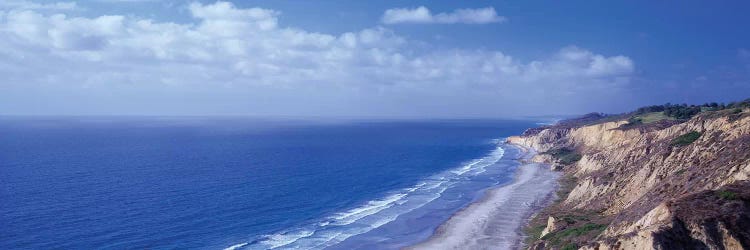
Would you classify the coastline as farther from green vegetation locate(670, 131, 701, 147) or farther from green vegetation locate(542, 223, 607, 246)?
green vegetation locate(670, 131, 701, 147)

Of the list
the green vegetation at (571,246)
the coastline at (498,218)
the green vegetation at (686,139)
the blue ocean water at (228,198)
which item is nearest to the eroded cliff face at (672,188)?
the green vegetation at (686,139)

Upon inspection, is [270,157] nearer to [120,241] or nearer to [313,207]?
[313,207]

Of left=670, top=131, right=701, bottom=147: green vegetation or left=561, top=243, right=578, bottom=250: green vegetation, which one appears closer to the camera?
left=561, top=243, right=578, bottom=250: green vegetation

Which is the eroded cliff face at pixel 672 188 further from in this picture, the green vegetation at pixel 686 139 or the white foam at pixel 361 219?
the white foam at pixel 361 219

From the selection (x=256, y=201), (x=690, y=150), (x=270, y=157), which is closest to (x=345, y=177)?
(x=256, y=201)

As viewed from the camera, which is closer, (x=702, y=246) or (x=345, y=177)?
(x=702, y=246)

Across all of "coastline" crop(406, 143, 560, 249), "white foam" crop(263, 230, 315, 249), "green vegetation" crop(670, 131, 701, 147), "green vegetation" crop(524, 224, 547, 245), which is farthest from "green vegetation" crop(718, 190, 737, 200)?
"white foam" crop(263, 230, 315, 249)
